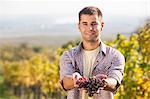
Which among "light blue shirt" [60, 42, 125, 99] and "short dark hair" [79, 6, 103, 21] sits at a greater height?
"short dark hair" [79, 6, 103, 21]

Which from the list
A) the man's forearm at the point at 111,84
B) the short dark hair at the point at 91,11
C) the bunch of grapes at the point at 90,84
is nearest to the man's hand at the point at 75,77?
the bunch of grapes at the point at 90,84

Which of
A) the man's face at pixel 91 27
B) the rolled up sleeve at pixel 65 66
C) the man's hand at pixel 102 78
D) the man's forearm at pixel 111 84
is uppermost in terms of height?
the man's face at pixel 91 27

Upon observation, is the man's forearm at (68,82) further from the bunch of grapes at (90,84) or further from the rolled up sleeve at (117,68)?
the rolled up sleeve at (117,68)

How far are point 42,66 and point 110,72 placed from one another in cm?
2046

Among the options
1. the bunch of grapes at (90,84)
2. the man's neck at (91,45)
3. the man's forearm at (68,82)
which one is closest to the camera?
the bunch of grapes at (90,84)

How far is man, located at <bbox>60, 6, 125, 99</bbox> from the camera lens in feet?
9.74

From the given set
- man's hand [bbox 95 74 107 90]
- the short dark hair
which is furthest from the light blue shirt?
the short dark hair

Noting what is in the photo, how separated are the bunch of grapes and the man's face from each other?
11.9 inches

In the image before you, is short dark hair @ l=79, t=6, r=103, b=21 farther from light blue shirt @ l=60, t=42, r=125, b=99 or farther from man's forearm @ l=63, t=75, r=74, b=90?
man's forearm @ l=63, t=75, r=74, b=90

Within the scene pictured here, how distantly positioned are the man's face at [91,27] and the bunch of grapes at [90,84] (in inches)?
11.9

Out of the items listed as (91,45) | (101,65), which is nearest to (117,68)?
(101,65)

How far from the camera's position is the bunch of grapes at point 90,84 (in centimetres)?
280

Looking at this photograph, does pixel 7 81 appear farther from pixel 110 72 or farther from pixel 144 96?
pixel 110 72

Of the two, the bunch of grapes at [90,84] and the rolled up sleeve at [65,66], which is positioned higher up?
the rolled up sleeve at [65,66]
